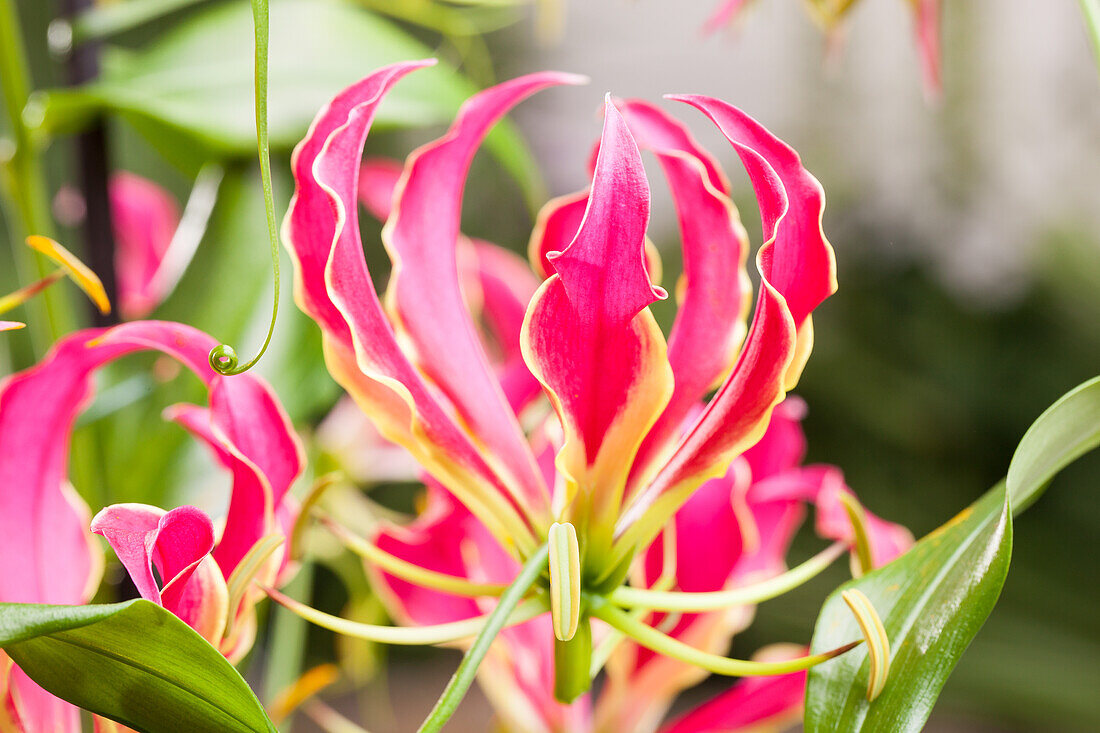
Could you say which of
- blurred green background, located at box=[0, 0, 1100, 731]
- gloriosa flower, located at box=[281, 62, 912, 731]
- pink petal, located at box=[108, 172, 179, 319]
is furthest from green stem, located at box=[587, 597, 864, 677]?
blurred green background, located at box=[0, 0, 1100, 731]

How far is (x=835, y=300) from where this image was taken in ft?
8.29

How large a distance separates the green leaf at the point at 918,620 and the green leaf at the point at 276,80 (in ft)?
0.93

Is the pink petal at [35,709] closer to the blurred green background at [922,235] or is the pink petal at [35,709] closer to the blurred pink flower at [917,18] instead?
the blurred pink flower at [917,18]

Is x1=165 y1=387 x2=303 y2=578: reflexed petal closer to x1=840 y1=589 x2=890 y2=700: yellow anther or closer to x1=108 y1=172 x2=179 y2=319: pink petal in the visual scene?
x1=840 y1=589 x2=890 y2=700: yellow anther

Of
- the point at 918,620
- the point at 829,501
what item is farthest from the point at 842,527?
the point at 918,620

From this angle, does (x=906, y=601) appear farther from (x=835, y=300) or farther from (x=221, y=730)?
(x=835, y=300)

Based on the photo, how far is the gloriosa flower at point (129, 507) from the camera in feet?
0.74

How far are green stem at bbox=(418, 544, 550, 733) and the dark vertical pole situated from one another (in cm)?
26

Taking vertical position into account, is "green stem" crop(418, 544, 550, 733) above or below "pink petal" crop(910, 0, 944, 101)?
below

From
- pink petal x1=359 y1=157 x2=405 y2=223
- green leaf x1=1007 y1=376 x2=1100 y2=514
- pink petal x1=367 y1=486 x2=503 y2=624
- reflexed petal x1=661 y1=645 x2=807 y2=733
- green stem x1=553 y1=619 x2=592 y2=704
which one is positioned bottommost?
reflexed petal x1=661 y1=645 x2=807 y2=733

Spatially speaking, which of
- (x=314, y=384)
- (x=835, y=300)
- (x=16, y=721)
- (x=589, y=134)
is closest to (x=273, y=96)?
(x=314, y=384)

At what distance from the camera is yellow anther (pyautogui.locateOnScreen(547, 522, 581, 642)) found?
0.21m

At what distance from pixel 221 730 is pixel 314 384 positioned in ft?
1.01

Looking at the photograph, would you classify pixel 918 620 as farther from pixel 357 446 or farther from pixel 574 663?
pixel 357 446
